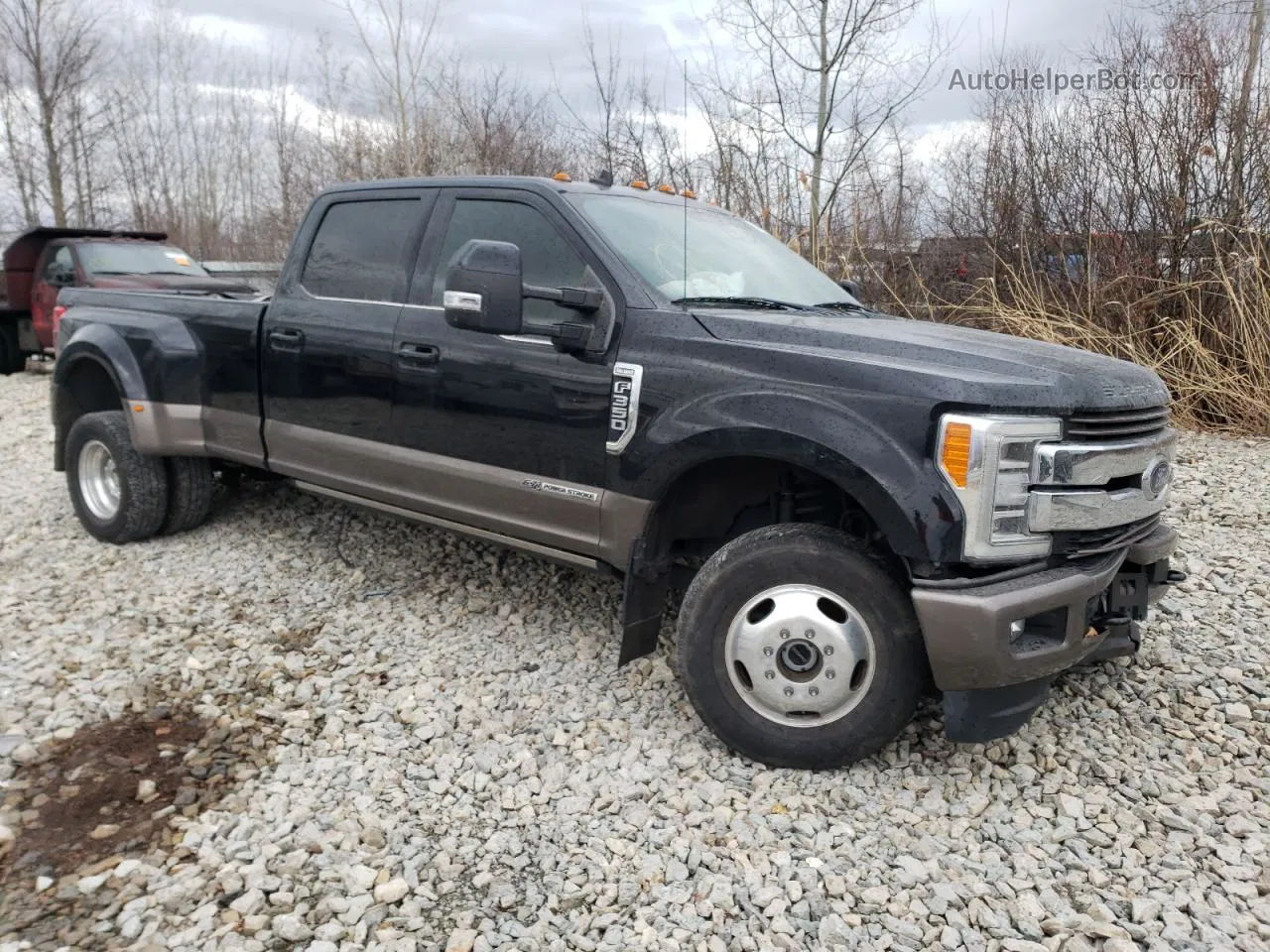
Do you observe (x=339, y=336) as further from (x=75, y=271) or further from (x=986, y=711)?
(x=75, y=271)

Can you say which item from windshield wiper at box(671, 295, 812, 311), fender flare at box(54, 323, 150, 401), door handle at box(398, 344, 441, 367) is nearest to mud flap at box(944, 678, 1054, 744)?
windshield wiper at box(671, 295, 812, 311)

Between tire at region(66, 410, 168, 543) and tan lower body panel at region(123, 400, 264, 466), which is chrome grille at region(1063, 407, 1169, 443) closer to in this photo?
tan lower body panel at region(123, 400, 264, 466)

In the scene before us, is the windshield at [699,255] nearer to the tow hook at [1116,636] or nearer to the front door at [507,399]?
the front door at [507,399]

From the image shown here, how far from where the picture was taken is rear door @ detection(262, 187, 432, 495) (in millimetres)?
4031

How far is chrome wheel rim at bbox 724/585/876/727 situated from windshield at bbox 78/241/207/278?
10.7 meters

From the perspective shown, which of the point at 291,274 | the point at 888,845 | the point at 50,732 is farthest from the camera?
the point at 291,274

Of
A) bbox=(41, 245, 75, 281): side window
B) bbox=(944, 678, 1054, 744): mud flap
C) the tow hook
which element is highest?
bbox=(41, 245, 75, 281): side window

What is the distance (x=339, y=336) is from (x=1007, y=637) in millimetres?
2951

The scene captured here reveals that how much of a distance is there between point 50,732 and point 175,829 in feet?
2.90

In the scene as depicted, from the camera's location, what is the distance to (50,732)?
327cm

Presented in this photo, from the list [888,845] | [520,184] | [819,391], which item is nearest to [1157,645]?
[888,845]

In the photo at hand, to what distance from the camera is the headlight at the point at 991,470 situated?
2.60 m

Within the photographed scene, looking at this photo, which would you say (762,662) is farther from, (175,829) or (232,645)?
(232,645)

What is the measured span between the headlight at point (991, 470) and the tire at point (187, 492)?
413cm
